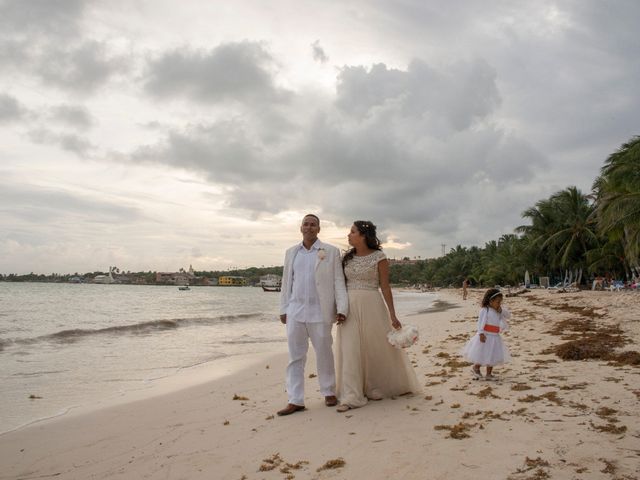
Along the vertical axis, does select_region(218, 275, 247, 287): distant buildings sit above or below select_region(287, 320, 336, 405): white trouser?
below

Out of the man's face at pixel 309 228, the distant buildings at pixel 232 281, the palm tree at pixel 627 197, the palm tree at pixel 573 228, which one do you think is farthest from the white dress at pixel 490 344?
the distant buildings at pixel 232 281

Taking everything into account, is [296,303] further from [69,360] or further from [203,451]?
[69,360]

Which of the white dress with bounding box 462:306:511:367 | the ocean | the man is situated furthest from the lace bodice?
the ocean

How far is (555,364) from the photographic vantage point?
22.5 ft

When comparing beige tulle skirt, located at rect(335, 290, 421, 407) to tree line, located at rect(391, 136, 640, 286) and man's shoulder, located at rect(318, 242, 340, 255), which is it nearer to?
man's shoulder, located at rect(318, 242, 340, 255)

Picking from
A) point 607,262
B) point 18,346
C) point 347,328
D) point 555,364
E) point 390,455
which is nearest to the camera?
point 390,455

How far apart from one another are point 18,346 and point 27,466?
12.7m

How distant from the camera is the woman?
200 inches

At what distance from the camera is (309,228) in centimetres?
523

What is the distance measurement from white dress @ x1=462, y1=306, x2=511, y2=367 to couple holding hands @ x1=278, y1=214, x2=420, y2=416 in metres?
1.51

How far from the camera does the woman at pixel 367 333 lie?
5.07m

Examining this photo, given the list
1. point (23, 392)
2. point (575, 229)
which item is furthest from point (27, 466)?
point (575, 229)

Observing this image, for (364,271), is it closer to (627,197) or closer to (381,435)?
(381,435)

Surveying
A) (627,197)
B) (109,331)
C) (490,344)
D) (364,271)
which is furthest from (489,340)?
(627,197)
